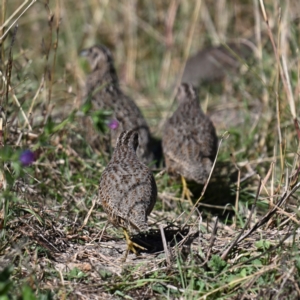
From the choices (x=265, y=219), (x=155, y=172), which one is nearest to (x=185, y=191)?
(x=155, y=172)

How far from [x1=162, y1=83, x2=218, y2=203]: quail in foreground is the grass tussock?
0.24 meters

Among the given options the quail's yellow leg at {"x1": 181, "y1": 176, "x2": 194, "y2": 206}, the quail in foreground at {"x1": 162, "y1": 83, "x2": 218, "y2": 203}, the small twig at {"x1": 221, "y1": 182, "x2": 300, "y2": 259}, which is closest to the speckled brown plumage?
the quail in foreground at {"x1": 162, "y1": 83, "x2": 218, "y2": 203}

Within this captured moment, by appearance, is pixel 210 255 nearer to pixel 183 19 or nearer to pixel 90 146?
pixel 90 146

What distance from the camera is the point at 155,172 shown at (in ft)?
23.9

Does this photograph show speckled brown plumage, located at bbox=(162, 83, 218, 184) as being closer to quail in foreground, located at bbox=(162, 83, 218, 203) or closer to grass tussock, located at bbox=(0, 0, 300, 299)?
quail in foreground, located at bbox=(162, 83, 218, 203)

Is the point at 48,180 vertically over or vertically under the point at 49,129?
under

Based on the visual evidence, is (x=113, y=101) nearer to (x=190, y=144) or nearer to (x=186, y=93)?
(x=186, y=93)

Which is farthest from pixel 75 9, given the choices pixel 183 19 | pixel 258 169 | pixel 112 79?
pixel 258 169

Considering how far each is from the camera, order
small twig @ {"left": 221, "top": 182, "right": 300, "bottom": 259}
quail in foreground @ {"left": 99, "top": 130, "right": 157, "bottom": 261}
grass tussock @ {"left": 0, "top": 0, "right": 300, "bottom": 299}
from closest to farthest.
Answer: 1. grass tussock @ {"left": 0, "top": 0, "right": 300, "bottom": 299}
2. small twig @ {"left": 221, "top": 182, "right": 300, "bottom": 259}
3. quail in foreground @ {"left": 99, "top": 130, "right": 157, "bottom": 261}

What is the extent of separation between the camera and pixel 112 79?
328 inches

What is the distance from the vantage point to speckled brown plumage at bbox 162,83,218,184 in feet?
21.8

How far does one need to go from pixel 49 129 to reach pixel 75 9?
269 inches

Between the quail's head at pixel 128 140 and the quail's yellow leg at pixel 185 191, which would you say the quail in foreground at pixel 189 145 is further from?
the quail's head at pixel 128 140

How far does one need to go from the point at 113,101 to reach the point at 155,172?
1.01 metres
